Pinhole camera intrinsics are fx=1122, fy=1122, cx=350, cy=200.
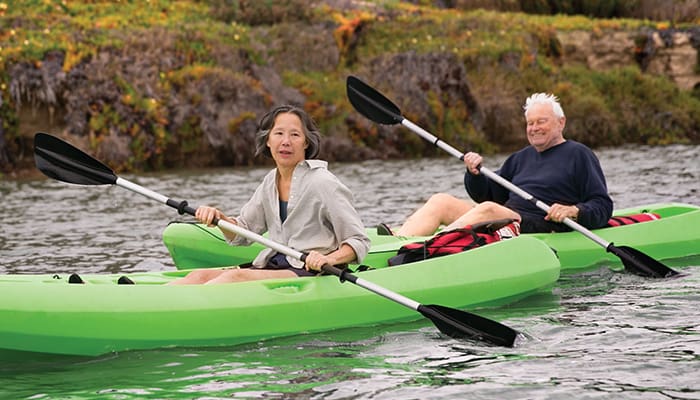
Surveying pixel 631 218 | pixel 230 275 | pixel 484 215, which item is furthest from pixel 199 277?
pixel 631 218

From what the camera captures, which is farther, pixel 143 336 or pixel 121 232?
pixel 121 232

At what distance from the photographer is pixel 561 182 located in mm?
7445

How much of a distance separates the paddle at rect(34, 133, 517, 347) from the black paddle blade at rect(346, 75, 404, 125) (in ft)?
8.18

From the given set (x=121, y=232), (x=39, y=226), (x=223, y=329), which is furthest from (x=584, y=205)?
(x=39, y=226)

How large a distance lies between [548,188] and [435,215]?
30.7 inches

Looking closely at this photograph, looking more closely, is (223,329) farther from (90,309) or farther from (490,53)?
(490,53)

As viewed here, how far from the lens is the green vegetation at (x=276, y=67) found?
57.4ft

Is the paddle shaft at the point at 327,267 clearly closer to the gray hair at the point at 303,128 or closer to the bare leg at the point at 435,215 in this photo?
the gray hair at the point at 303,128

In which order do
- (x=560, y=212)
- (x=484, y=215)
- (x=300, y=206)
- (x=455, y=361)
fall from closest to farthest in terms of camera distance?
(x=455, y=361) → (x=300, y=206) → (x=484, y=215) → (x=560, y=212)

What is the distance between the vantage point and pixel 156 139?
17625 mm

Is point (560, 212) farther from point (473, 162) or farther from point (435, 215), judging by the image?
point (435, 215)

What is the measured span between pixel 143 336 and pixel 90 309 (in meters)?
0.27

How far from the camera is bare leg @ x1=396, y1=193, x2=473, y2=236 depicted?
7.38 m

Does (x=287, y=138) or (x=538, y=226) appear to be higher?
(x=287, y=138)
